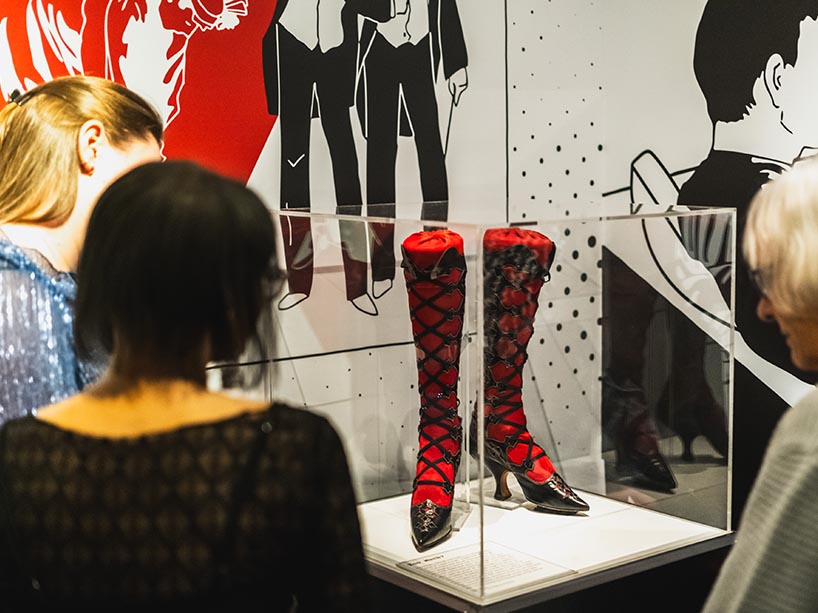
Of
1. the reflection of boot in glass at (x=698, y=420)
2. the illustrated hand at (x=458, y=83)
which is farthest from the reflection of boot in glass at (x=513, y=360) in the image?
the illustrated hand at (x=458, y=83)

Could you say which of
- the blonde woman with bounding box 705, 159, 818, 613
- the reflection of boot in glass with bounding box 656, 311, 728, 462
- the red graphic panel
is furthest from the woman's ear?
the reflection of boot in glass with bounding box 656, 311, 728, 462

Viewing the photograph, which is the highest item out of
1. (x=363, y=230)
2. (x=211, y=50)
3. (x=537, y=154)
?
(x=211, y=50)

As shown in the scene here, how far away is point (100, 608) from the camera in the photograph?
43.2 inches

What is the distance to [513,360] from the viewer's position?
7.88ft

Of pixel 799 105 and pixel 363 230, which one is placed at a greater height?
pixel 799 105

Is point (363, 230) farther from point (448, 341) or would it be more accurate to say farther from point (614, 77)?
point (614, 77)

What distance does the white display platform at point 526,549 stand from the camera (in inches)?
87.2

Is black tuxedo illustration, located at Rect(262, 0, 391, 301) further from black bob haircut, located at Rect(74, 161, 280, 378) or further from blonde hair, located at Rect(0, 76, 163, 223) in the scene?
black bob haircut, located at Rect(74, 161, 280, 378)

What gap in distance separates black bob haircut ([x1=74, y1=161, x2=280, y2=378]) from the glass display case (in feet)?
3.43

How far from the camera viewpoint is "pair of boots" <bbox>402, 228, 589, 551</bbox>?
7.29 ft

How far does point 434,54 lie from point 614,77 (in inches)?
26.9

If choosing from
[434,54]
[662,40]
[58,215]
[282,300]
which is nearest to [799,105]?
[662,40]

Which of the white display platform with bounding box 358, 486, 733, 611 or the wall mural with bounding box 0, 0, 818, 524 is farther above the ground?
the wall mural with bounding box 0, 0, 818, 524

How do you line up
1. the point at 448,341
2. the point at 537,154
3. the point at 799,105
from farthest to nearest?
the point at 537,154 → the point at 799,105 → the point at 448,341
